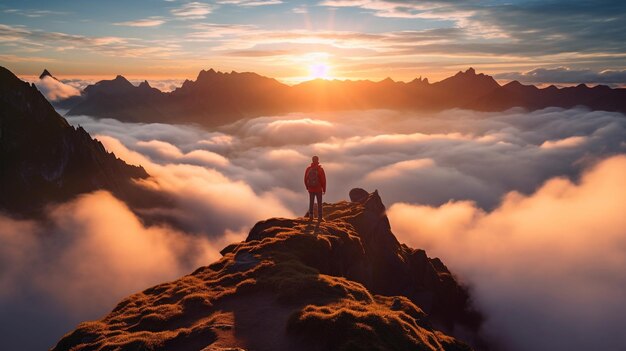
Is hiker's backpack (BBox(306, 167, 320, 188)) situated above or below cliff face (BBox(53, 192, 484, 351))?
above

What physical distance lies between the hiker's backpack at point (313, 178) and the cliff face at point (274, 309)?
4.61 metres

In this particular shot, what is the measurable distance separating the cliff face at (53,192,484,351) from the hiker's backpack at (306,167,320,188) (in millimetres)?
4606

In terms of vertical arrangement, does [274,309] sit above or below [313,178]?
below

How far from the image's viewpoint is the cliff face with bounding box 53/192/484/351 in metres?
19.5

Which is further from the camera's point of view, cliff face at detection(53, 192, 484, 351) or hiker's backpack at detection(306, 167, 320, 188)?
hiker's backpack at detection(306, 167, 320, 188)

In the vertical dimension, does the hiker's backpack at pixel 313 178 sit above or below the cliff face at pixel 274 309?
above

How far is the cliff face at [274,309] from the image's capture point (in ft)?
64.1

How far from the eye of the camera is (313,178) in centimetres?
3566

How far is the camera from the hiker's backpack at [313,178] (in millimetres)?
35500

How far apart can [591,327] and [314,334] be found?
236 m

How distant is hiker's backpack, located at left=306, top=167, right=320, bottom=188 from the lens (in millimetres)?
35500

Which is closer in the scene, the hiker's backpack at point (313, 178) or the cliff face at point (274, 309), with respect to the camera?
the cliff face at point (274, 309)

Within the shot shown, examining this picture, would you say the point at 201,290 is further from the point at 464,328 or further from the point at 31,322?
the point at 31,322

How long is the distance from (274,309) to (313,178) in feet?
48.0
